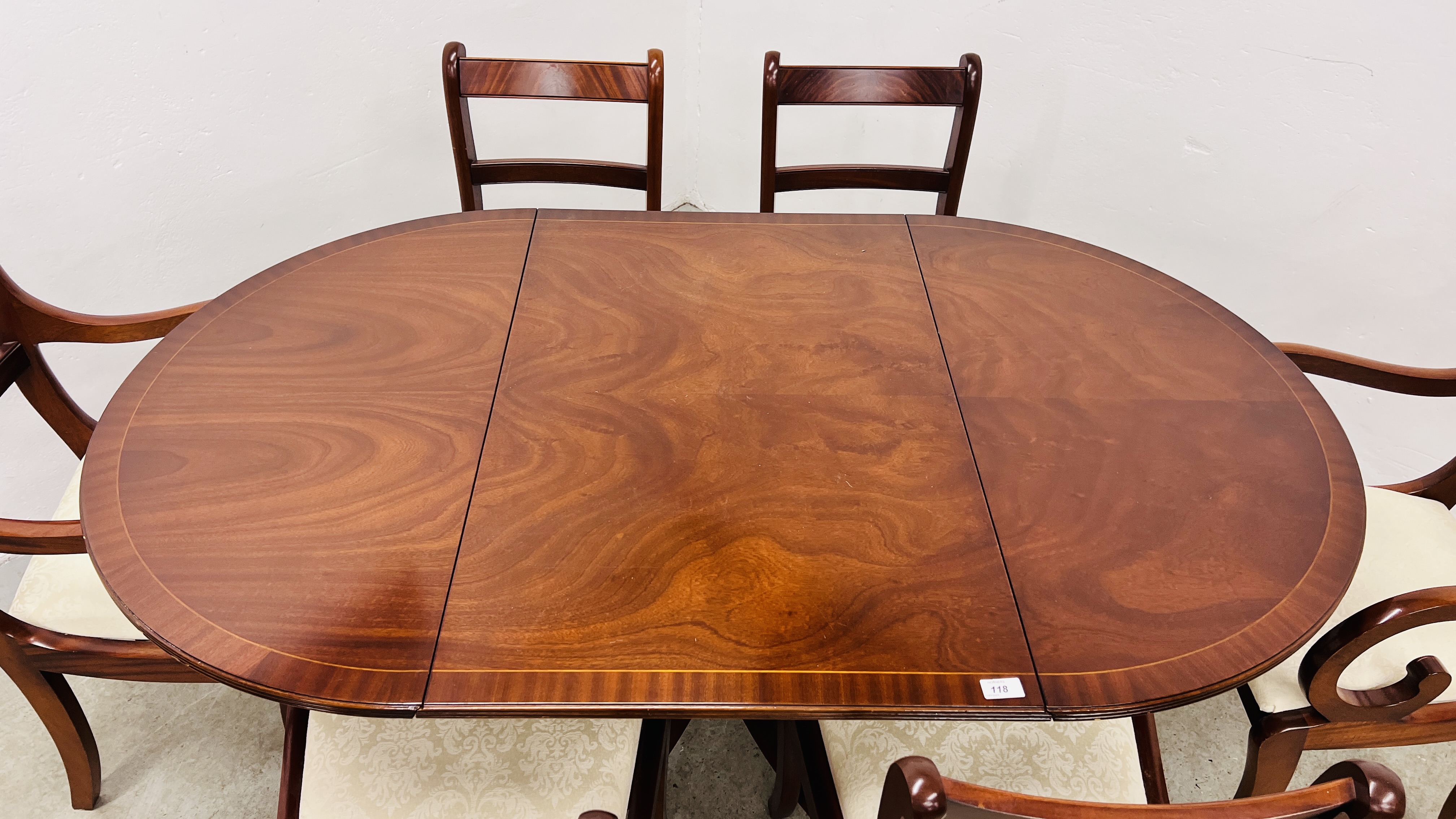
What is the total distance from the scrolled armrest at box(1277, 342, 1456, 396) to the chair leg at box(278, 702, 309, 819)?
64.0 inches

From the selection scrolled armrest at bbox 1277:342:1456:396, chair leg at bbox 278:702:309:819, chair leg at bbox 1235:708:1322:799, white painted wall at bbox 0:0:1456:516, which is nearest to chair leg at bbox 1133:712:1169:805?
chair leg at bbox 1235:708:1322:799

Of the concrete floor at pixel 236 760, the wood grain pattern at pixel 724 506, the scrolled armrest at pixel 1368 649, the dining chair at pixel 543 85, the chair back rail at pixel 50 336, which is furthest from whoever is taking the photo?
the dining chair at pixel 543 85

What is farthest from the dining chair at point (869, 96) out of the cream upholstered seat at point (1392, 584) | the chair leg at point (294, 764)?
the chair leg at point (294, 764)

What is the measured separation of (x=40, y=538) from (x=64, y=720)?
0.45 metres

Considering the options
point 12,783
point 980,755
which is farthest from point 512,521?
point 12,783

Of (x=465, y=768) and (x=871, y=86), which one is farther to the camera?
(x=871, y=86)

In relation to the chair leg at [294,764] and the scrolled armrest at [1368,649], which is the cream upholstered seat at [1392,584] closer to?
the scrolled armrest at [1368,649]

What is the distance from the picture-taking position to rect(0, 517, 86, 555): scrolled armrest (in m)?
1.17

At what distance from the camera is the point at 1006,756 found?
1.20m

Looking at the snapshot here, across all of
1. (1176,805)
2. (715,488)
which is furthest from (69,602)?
(1176,805)

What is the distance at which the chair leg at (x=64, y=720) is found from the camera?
4.28 feet

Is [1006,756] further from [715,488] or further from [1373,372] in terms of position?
[1373,372]

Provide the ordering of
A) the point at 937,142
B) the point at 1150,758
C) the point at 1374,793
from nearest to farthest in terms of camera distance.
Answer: the point at 1374,793 < the point at 1150,758 < the point at 937,142

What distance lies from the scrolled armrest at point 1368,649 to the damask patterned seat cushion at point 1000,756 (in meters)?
0.24
